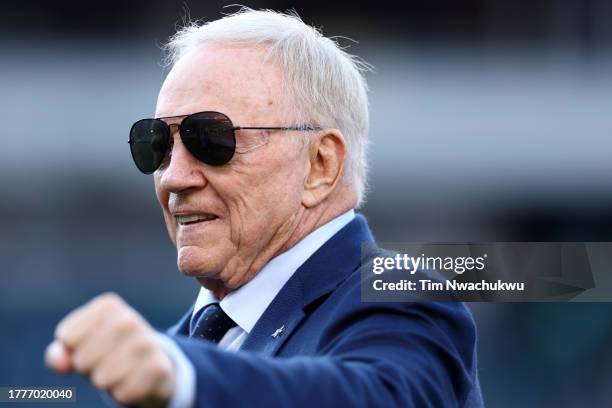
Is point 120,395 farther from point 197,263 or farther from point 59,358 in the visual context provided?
point 197,263

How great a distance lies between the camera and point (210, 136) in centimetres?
208

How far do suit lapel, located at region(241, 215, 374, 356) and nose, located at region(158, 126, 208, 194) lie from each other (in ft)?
0.99

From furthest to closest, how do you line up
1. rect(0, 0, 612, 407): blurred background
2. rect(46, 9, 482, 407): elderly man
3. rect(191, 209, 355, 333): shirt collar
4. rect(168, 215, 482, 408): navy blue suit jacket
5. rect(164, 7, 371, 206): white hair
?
rect(0, 0, 612, 407): blurred background, rect(164, 7, 371, 206): white hair, rect(191, 209, 355, 333): shirt collar, rect(46, 9, 482, 407): elderly man, rect(168, 215, 482, 408): navy blue suit jacket

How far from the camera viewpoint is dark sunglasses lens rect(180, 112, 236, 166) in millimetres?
2080

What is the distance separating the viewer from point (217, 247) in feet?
6.92

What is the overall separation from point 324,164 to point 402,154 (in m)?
4.34

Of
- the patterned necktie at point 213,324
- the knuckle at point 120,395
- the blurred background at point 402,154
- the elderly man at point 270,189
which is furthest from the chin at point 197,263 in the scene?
the blurred background at point 402,154

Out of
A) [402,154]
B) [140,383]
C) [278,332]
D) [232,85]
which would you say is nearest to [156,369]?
[140,383]

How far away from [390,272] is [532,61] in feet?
17.1

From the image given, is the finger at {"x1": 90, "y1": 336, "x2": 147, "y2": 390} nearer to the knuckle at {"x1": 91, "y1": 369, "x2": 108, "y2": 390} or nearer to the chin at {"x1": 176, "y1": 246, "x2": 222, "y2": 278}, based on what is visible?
the knuckle at {"x1": 91, "y1": 369, "x2": 108, "y2": 390}

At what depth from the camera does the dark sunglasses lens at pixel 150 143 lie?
2.17 m

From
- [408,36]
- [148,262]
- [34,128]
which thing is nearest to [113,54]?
[34,128]

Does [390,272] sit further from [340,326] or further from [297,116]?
[297,116]

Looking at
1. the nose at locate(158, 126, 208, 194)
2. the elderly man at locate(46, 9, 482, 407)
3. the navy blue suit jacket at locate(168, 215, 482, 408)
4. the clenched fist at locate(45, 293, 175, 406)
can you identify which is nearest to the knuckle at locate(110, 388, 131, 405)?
the clenched fist at locate(45, 293, 175, 406)
